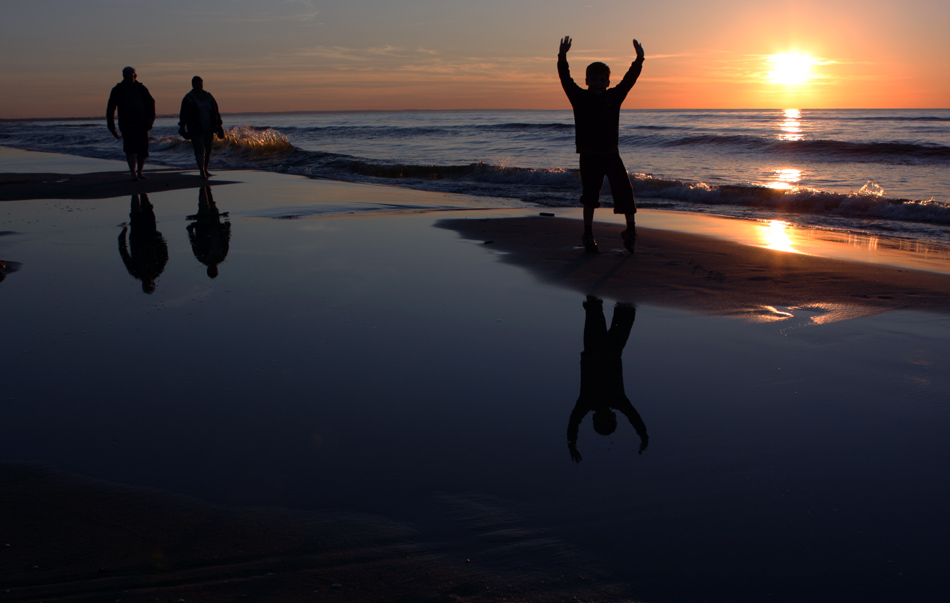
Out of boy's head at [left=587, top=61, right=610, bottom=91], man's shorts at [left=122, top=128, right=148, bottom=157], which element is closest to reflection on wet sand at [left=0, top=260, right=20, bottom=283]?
boy's head at [left=587, top=61, right=610, bottom=91]

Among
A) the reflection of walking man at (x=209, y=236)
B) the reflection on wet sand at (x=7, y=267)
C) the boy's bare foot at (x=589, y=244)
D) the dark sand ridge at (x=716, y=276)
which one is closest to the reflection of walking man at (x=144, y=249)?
the reflection of walking man at (x=209, y=236)

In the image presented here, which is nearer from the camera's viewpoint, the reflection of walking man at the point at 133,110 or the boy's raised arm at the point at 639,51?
the boy's raised arm at the point at 639,51

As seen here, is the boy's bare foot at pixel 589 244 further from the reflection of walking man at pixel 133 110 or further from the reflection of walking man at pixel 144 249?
the reflection of walking man at pixel 133 110

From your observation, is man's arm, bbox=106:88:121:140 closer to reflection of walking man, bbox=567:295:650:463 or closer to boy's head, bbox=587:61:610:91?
boy's head, bbox=587:61:610:91

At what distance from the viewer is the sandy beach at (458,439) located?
171 cm

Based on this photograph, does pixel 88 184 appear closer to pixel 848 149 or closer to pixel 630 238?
pixel 630 238

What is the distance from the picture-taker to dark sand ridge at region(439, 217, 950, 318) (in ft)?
14.2

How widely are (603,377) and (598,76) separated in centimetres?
349

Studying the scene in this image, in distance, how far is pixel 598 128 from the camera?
575 cm

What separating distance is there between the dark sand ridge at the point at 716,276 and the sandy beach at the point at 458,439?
41mm

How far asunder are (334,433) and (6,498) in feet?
3.28

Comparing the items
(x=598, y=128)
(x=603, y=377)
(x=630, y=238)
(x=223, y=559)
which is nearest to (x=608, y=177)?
(x=598, y=128)

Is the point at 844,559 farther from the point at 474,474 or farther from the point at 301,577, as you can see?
the point at 301,577

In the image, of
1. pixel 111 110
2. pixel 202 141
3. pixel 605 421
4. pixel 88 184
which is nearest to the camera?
pixel 605 421
